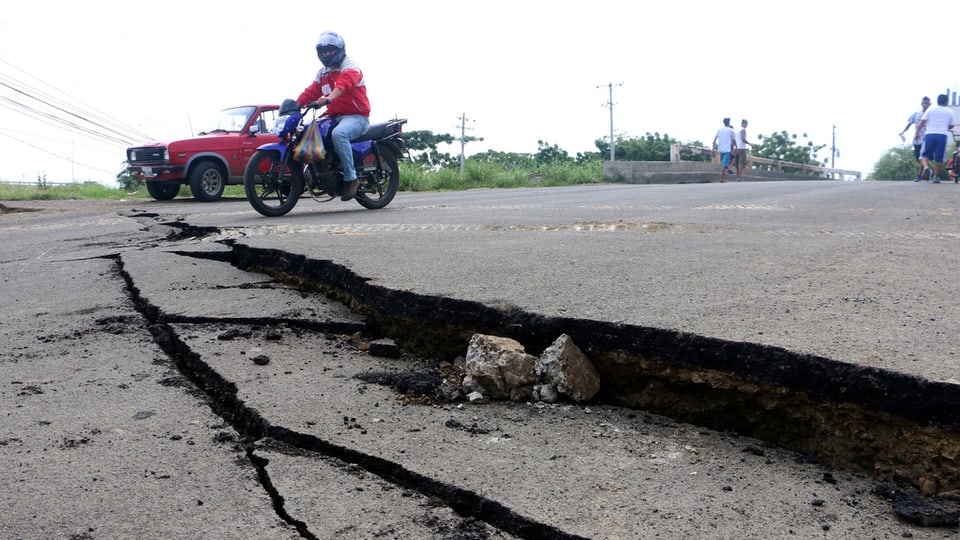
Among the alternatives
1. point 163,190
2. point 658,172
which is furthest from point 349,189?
point 658,172

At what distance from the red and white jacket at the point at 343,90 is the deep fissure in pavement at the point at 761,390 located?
5.73m

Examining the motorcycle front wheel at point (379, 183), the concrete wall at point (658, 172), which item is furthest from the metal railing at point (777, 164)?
the motorcycle front wheel at point (379, 183)

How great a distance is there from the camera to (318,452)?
2543 mm

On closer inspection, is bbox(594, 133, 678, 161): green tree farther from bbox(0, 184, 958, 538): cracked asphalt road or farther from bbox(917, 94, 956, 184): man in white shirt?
bbox(0, 184, 958, 538): cracked asphalt road

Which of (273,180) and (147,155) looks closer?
(273,180)

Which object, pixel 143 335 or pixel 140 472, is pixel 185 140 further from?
pixel 140 472

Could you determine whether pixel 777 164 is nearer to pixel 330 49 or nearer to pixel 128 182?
pixel 128 182

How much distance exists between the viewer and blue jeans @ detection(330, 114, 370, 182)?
8812 mm

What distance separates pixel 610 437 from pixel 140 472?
1422 mm

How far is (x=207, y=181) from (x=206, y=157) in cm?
43

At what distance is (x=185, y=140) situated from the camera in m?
14.2

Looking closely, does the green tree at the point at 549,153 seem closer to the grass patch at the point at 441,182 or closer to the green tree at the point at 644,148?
the green tree at the point at 644,148

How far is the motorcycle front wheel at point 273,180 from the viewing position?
29.0ft

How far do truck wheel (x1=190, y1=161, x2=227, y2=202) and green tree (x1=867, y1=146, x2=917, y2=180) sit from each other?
211 feet
